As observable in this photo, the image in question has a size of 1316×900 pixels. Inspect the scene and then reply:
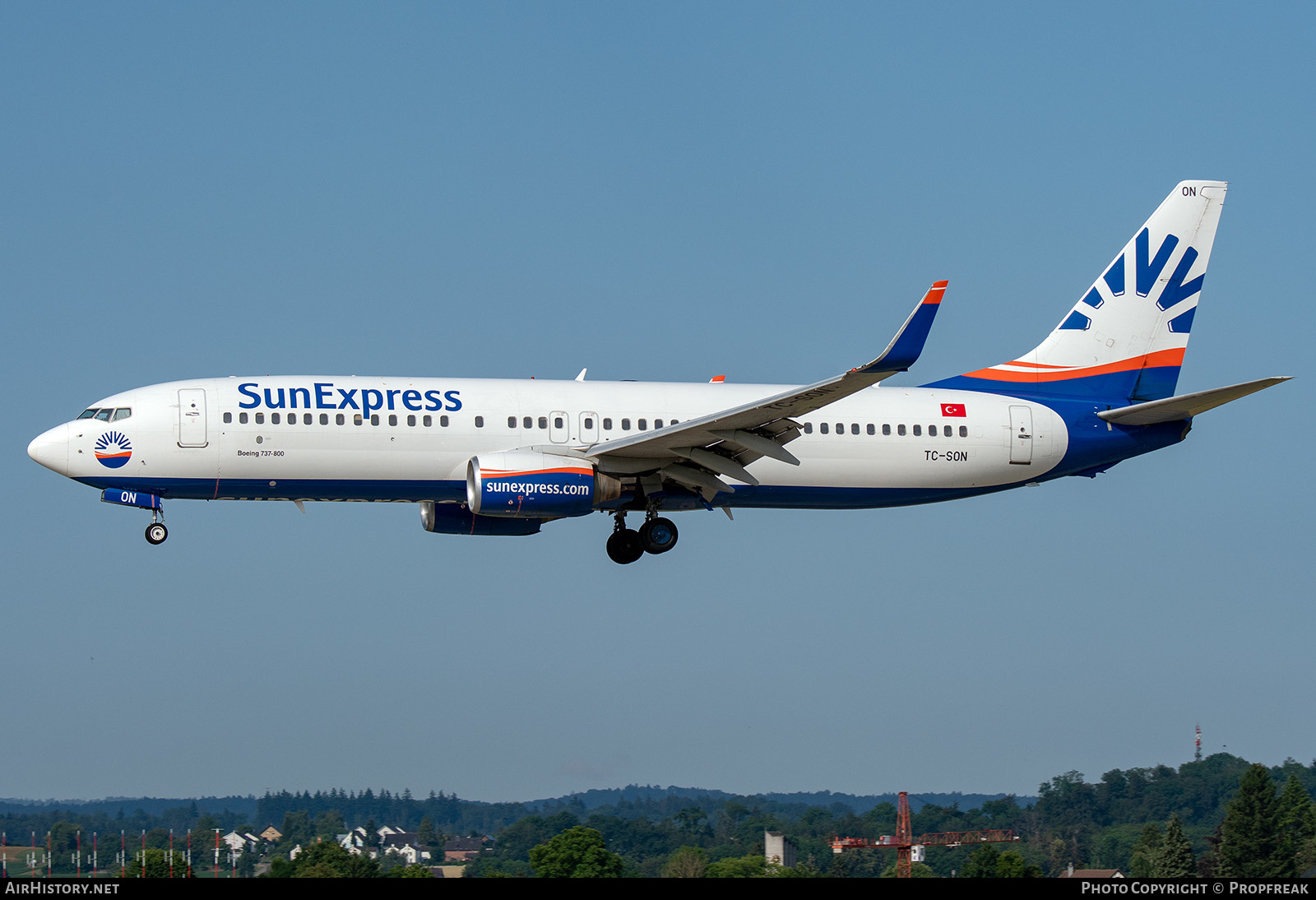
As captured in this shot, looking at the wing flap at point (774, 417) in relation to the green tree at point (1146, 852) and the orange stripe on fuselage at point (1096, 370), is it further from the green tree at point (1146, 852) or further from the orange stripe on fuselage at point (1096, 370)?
the green tree at point (1146, 852)

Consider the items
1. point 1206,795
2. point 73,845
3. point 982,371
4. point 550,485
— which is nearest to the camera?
point 550,485

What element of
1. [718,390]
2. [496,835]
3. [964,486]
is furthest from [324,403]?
[496,835]

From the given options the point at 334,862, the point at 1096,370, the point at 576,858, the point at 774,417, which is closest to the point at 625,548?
the point at 774,417

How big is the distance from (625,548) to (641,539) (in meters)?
0.54

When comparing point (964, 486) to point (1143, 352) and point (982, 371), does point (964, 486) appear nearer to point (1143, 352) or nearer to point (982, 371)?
point (982, 371)

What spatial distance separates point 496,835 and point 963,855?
98.8 feet

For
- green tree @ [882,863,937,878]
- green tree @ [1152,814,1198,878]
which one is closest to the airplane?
green tree @ [1152,814,1198,878]

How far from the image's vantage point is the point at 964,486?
4488 centimetres

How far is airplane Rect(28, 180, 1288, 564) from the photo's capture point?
39312 millimetres

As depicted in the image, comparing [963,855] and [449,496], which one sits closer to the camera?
[449,496]

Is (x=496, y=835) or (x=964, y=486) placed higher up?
(x=964, y=486)

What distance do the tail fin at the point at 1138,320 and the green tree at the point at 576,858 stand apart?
63.3 ft

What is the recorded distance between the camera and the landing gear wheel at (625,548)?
43125 millimetres

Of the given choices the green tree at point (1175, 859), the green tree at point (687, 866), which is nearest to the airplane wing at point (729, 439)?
the green tree at point (687, 866)
